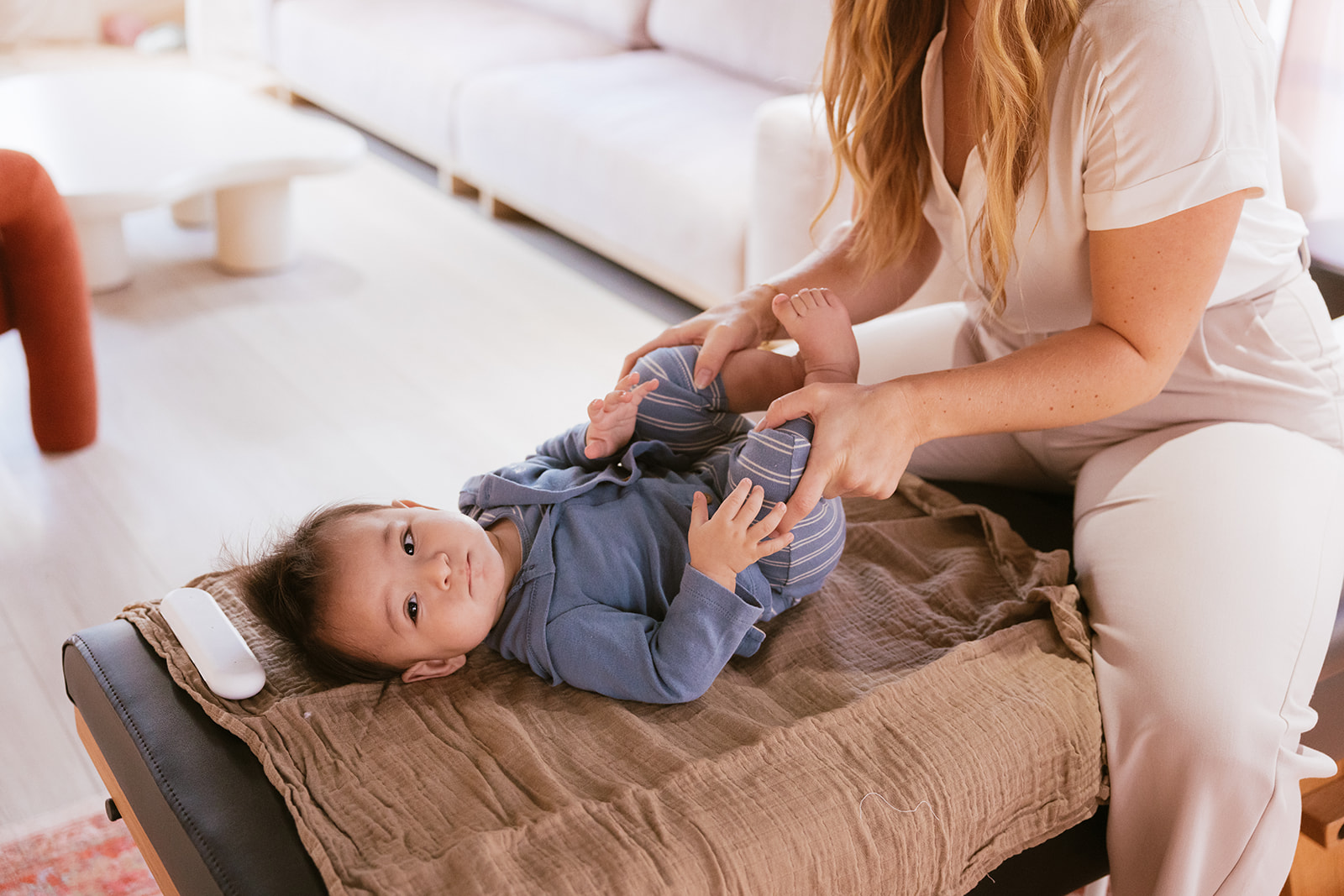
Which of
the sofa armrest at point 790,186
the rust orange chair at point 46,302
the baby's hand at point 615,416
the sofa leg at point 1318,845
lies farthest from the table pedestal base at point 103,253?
the sofa leg at point 1318,845

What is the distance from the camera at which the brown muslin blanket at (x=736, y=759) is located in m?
0.99

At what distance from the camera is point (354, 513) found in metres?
1.28

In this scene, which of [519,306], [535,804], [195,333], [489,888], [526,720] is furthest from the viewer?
[519,306]

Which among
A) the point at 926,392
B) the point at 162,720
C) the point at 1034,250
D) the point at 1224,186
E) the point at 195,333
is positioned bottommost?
the point at 195,333

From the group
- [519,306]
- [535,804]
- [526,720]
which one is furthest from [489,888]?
[519,306]

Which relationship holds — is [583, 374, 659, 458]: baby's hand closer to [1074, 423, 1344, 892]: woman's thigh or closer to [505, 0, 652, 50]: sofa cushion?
[1074, 423, 1344, 892]: woman's thigh

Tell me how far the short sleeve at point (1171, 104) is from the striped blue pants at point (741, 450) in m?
0.39

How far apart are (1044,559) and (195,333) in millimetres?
2259

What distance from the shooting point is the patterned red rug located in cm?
144

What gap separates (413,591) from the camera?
3.92ft

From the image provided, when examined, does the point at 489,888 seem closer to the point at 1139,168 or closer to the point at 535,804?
the point at 535,804

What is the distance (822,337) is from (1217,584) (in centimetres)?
47

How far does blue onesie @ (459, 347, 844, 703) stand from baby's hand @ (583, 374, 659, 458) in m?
0.02

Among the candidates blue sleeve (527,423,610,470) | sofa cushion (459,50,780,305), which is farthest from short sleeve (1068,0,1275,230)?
sofa cushion (459,50,780,305)
